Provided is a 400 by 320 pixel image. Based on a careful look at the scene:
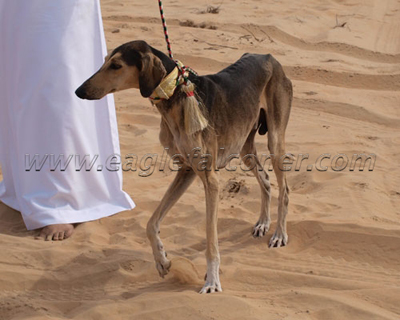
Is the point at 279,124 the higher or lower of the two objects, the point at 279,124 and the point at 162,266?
the higher

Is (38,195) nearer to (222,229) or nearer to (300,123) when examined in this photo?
(222,229)

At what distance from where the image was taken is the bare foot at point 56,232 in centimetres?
522

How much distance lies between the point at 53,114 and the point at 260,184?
1804 millimetres

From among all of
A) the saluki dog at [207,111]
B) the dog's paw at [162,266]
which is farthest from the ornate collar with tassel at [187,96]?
the dog's paw at [162,266]

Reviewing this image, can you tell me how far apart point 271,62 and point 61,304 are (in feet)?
8.07

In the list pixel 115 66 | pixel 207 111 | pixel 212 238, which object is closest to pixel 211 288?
pixel 212 238

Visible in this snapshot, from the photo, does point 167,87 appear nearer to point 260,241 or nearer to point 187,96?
point 187,96

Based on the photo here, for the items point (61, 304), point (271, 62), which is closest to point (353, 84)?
point (271, 62)

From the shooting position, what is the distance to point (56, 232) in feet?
17.2

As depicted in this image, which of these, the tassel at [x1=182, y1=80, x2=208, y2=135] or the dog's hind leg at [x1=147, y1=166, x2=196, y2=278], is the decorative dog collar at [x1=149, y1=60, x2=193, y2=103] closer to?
the tassel at [x1=182, y1=80, x2=208, y2=135]

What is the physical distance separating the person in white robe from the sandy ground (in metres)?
0.25

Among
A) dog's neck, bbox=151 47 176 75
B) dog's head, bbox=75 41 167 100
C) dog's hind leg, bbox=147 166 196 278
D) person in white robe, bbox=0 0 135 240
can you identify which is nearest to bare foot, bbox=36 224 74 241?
person in white robe, bbox=0 0 135 240

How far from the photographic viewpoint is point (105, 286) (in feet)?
14.8

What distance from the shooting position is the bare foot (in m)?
5.22
